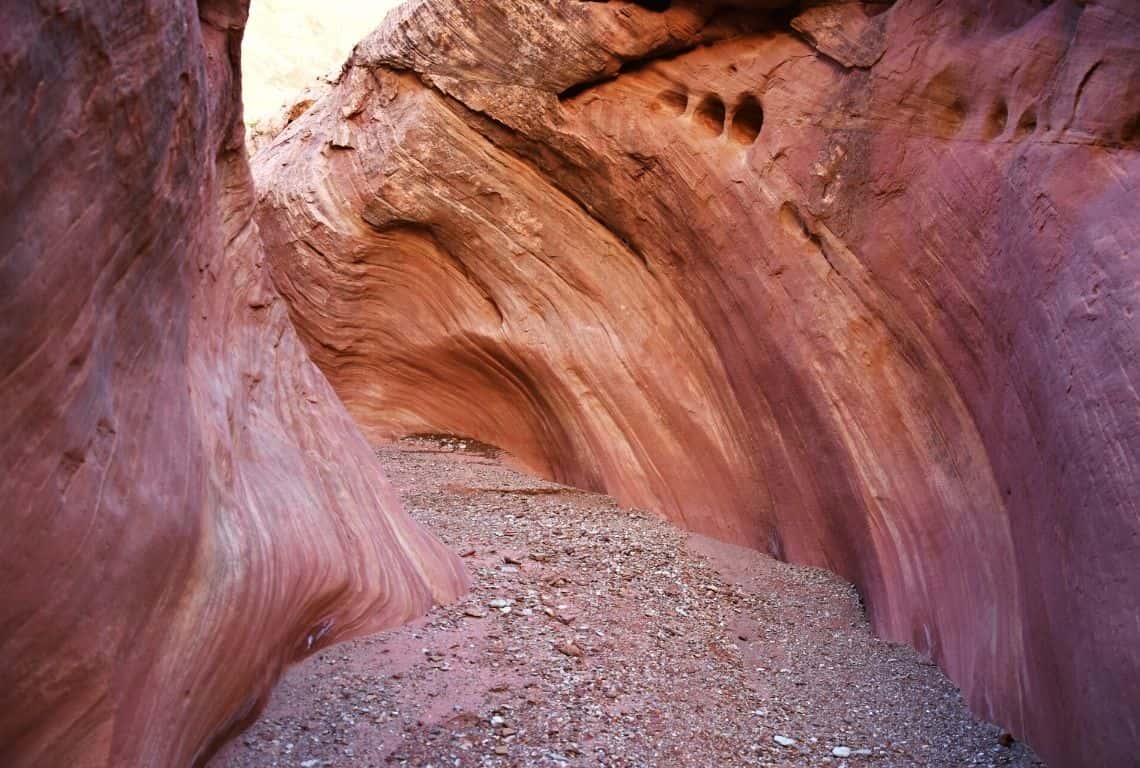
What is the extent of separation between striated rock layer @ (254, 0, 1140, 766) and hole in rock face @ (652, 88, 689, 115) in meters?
0.02

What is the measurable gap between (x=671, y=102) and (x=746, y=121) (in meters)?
0.65

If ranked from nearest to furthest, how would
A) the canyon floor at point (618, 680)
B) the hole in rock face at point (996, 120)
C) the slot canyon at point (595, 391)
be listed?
the slot canyon at point (595, 391), the canyon floor at point (618, 680), the hole in rock face at point (996, 120)

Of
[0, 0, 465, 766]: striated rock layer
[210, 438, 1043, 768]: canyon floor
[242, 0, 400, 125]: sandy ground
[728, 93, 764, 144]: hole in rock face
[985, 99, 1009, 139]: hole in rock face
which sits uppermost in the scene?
[242, 0, 400, 125]: sandy ground

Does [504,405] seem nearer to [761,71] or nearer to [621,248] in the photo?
[621,248]

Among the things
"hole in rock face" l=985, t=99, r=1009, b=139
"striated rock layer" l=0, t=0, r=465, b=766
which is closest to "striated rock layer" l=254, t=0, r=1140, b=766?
"hole in rock face" l=985, t=99, r=1009, b=139

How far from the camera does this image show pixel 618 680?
436 centimetres

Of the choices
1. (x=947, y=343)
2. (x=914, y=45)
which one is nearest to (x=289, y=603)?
(x=947, y=343)

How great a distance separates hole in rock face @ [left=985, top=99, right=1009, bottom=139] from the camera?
5.08 metres

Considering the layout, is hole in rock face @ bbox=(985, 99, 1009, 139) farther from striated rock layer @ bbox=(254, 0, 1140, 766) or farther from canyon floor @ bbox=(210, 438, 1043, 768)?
canyon floor @ bbox=(210, 438, 1043, 768)

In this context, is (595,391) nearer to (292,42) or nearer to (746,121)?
(746,121)

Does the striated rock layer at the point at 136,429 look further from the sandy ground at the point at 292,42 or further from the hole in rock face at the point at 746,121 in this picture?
the sandy ground at the point at 292,42

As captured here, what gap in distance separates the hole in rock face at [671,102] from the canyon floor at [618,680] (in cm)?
308

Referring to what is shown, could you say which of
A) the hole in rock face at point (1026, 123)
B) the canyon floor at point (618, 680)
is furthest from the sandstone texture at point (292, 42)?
the hole in rock face at point (1026, 123)

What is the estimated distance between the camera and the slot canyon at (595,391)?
274 cm
